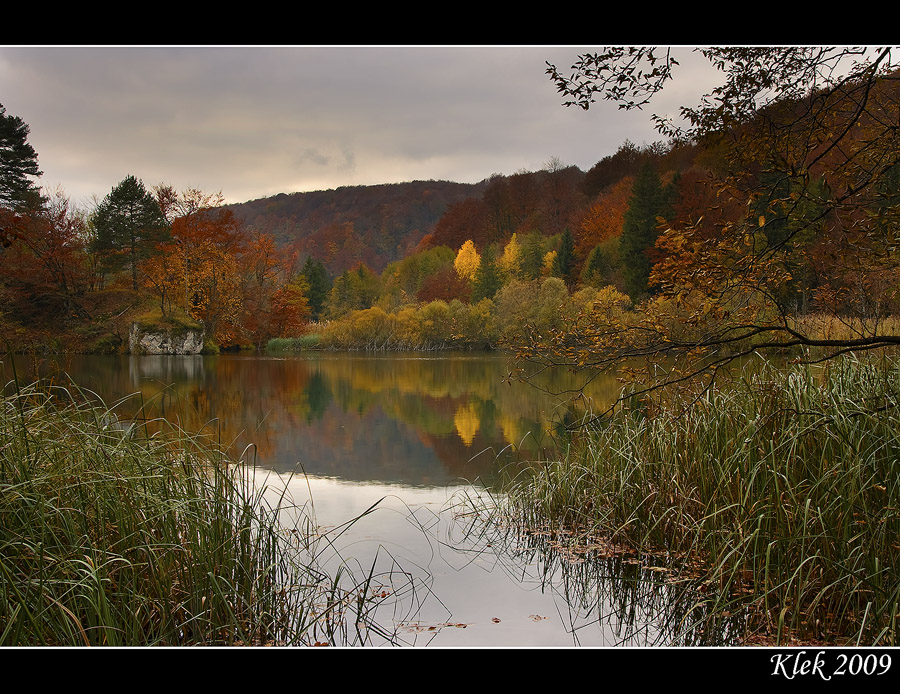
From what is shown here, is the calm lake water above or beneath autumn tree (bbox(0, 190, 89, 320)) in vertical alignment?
beneath

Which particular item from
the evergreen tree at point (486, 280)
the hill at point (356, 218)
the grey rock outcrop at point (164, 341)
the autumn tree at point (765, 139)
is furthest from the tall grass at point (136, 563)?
the evergreen tree at point (486, 280)

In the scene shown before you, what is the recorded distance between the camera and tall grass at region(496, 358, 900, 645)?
8.30 feet

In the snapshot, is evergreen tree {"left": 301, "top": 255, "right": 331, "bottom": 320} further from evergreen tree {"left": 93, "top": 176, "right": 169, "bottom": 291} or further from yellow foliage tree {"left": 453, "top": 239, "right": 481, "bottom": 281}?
evergreen tree {"left": 93, "top": 176, "right": 169, "bottom": 291}

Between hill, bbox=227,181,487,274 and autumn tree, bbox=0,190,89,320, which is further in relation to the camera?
hill, bbox=227,181,487,274

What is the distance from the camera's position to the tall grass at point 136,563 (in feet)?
7.32

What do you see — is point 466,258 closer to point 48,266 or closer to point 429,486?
point 48,266

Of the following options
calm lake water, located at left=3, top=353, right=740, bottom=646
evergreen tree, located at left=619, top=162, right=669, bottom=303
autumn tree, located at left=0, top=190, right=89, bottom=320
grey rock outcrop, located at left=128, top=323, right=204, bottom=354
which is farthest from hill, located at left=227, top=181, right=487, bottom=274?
calm lake water, located at left=3, top=353, right=740, bottom=646

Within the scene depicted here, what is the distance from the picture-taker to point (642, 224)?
816 inches

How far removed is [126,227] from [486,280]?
19927 millimetres

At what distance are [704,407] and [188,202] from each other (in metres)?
26.8

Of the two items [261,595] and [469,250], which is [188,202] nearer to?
[469,250]

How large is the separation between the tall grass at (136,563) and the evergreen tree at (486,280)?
29463 millimetres

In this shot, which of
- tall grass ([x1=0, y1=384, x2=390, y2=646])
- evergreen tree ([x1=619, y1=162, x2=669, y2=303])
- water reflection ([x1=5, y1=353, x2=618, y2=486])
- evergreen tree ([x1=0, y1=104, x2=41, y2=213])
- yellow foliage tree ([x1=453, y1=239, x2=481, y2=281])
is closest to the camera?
tall grass ([x1=0, y1=384, x2=390, y2=646])

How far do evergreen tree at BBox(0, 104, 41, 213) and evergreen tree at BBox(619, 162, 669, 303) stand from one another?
646 inches
